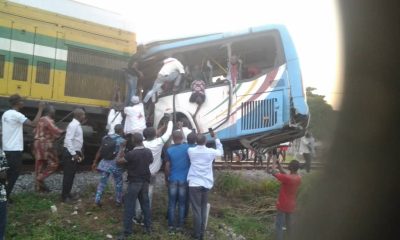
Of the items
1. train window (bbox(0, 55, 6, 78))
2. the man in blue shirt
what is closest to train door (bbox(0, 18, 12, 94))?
train window (bbox(0, 55, 6, 78))

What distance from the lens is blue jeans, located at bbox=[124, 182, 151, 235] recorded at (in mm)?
5203

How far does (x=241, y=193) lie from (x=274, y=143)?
1169 mm

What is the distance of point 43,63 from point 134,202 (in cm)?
459

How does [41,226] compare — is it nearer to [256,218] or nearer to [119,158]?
[119,158]

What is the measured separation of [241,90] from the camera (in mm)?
7930

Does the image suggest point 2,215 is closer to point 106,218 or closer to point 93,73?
point 106,218

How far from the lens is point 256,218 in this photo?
6.68 metres

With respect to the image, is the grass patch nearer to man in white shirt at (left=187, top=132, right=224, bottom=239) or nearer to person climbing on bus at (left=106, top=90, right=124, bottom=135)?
man in white shirt at (left=187, top=132, right=224, bottom=239)

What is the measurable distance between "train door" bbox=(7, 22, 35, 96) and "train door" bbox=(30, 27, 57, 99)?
10 cm

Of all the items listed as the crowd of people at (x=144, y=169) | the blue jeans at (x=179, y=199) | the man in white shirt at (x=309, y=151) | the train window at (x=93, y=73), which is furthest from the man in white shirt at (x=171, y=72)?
the man in white shirt at (x=309, y=151)

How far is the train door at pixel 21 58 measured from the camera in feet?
26.6

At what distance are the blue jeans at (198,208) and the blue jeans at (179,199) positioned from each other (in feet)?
0.63

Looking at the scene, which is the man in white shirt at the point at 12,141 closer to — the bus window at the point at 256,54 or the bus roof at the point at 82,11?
the bus roof at the point at 82,11

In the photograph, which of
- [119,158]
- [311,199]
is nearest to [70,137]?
[119,158]
